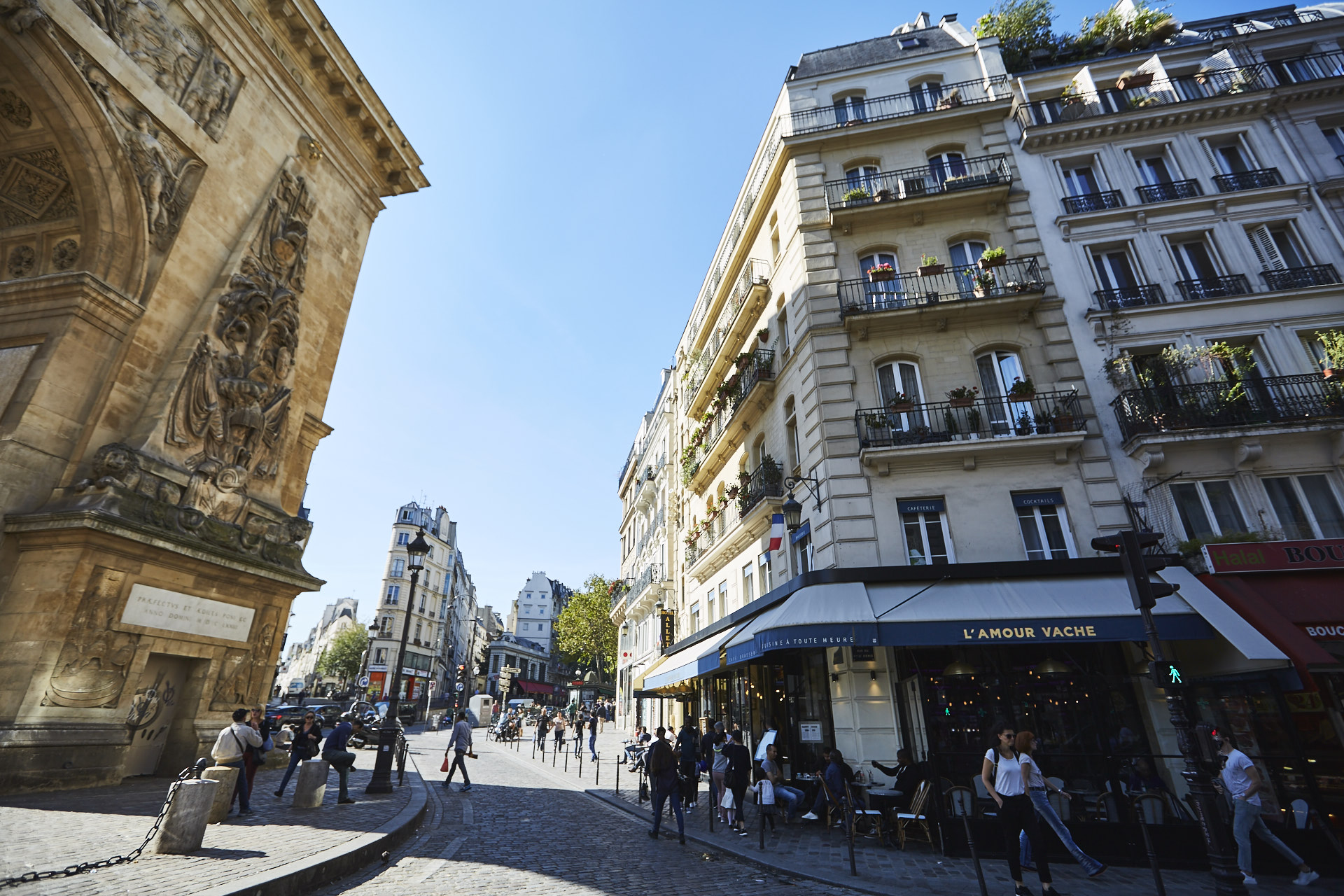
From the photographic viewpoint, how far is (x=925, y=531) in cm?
1212

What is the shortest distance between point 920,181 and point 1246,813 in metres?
14.0

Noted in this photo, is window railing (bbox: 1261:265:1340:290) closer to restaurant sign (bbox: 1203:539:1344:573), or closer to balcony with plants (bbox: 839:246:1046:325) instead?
balcony with plants (bbox: 839:246:1046:325)

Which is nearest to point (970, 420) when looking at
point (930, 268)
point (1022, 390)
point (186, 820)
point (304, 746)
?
point (1022, 390)

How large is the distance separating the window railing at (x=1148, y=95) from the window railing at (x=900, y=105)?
1.19 meters

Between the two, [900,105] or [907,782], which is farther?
[900,105]

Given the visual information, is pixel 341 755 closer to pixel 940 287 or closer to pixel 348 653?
pixel 940 287

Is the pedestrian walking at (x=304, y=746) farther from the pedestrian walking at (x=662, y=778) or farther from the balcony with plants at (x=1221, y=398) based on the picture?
the balcony with plants at (x=1221, y=398)

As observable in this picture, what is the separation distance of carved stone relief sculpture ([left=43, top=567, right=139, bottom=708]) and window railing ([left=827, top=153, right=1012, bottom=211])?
1691 cm

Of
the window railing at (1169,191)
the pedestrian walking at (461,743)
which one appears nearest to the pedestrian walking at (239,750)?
the pedestrian walking at (461,743)

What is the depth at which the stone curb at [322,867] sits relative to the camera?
4.75 m

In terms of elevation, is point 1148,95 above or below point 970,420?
above

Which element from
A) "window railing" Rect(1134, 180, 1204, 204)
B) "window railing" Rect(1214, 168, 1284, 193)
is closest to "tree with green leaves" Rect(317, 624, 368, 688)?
"window railing" Rect(1134, 180, 1204, 204)

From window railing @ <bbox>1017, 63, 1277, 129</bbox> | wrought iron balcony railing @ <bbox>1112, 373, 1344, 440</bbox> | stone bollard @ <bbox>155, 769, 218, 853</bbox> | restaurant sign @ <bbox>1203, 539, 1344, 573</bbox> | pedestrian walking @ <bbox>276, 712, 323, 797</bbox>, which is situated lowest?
stone bollard @ <bbox>155, 769, 218, 853</bbox>

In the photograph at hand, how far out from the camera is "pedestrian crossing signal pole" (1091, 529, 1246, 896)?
16.3 feet
